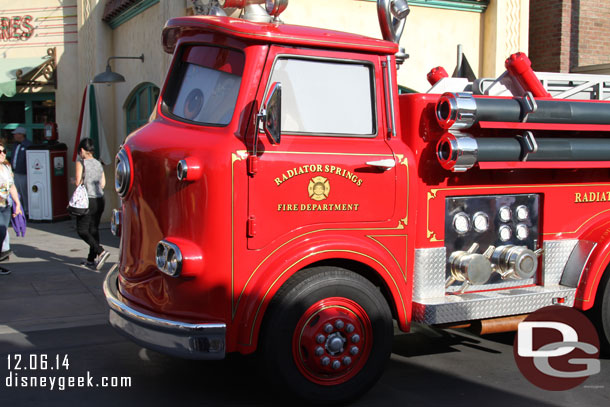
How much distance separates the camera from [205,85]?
4.57 meters

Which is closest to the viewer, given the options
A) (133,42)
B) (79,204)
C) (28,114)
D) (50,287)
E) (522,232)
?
(522,232)

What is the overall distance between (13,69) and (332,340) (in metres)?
13.2

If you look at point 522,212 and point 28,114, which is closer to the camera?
point 522,212

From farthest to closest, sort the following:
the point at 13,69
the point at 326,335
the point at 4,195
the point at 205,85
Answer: the point at 13,69
the point at 4,195
the point at 205,85
the point at 326,335

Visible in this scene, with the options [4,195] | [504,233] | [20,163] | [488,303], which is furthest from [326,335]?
[20,163]

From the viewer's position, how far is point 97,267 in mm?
8727

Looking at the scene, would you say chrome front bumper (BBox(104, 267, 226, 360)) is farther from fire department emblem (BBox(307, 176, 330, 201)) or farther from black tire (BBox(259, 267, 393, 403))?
fire department emblem (BBox(307, 176, 330, 201))

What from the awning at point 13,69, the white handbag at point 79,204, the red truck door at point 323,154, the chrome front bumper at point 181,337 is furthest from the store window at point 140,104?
the chrome front bumper at point 181,337

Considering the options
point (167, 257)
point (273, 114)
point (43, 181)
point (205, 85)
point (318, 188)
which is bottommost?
point (43, 181)

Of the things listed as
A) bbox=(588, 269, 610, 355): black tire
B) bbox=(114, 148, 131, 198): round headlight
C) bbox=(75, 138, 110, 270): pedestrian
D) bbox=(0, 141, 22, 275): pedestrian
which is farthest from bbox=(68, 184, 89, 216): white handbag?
bbox=(588, 269, 610, 355): black tire

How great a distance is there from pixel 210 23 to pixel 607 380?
3826 mm

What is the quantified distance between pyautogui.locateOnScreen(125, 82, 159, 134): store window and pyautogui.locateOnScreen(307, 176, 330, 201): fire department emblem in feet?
26.1

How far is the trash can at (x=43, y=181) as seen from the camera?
13812 mm

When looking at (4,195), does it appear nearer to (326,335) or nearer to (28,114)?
(326,335)
